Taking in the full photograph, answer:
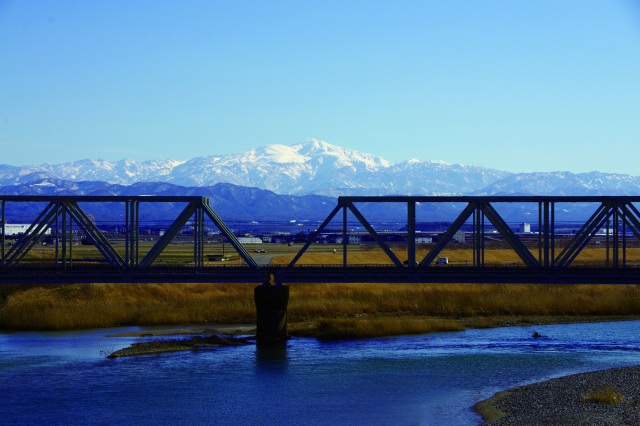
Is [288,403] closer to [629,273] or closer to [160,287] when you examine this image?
[629,273]

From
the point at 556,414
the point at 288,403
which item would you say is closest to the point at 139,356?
the point at 288,403

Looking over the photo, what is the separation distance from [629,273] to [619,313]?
61.2 feet

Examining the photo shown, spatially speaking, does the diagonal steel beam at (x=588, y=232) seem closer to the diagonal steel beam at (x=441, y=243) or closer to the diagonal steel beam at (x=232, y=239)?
the diagonal steel beam at (x=441, y=243)

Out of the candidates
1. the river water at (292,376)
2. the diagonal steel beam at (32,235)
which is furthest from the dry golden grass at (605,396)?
the diagonal steel beam at (32,235)

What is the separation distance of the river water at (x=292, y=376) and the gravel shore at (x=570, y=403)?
1.53 metres

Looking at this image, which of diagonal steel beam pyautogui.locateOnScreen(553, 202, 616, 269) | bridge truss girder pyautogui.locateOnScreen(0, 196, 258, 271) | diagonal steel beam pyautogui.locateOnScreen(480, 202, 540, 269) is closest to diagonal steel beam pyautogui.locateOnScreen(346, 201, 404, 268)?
diagonal steel beam pyautogui.locateOnScreen(480, 202, 540, 269)

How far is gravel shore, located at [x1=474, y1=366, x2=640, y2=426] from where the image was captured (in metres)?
43.5

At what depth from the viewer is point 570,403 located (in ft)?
152

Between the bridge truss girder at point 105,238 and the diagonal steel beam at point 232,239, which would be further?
the diagonal steel beam at point 232,239

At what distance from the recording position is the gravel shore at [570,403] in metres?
43.5

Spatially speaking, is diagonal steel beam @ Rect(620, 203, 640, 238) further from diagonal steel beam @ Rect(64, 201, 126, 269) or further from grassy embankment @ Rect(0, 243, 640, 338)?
diagonal steel beam @ Rect(64, 201, 126, 269)

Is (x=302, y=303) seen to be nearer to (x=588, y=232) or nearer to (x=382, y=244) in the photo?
(x=382, y=244)

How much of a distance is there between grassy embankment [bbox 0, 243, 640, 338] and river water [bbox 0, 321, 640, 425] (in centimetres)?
388

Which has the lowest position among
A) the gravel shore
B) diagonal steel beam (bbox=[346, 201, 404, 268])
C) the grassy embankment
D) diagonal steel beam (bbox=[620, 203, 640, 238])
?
the gravel shore
